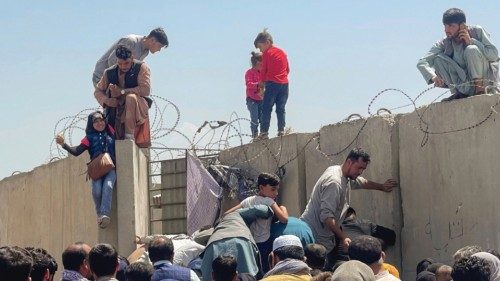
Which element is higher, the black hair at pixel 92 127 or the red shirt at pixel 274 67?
the red shirt at pixel 274 67

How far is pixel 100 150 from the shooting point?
41.9 feet

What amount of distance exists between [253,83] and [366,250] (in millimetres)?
7819

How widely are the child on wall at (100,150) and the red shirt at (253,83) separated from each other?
272 cm

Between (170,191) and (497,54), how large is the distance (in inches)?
176

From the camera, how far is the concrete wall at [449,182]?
10438 mm

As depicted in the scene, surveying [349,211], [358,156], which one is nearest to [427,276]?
[358,156]

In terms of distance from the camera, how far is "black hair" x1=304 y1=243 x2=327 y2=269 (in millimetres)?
8641

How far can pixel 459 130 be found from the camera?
10789 mm

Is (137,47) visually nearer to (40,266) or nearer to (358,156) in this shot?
(358,156)

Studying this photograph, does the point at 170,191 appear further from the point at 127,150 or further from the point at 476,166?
the point at 476,166

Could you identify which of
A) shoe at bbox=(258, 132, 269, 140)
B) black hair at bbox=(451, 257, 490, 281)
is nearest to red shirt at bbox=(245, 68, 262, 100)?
shoe at bbox=(258, 132, 269, 140)

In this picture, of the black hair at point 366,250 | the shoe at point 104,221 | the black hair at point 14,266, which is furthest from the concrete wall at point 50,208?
the black hair at point 14,266

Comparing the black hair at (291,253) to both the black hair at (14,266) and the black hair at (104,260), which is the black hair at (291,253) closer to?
the black hair at (104,260)

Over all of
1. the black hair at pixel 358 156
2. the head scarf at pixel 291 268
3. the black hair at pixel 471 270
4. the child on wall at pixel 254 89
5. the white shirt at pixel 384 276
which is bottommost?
the white shirt at pixel 384 276
